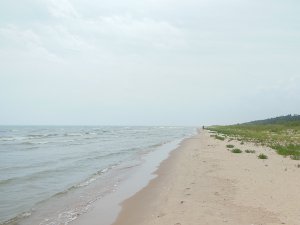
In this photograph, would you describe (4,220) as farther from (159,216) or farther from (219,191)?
(219,191)

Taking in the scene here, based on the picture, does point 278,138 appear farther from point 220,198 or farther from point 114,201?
point 114,201

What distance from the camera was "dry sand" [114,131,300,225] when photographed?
9.28 meters

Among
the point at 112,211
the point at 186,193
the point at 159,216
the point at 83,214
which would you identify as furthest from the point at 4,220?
the point at 186,193

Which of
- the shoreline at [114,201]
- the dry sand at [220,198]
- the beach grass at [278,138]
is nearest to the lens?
the dry sand at [220,198]

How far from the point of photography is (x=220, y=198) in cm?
1155

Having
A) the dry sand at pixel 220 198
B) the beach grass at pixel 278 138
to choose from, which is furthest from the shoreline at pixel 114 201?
the beach grass at pixel 278 138

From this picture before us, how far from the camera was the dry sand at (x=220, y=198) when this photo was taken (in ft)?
30.5

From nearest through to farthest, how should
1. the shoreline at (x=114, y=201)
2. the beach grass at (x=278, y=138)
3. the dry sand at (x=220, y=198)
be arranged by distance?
1. the dry sand at (x=220, y=198)
2. the shoreline at (x=114, y=201)
3. the beach grass at (x=278, y=138)

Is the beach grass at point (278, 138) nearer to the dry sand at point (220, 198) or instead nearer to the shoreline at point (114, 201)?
the dry sand at point (220, 198)

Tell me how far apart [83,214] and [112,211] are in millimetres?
924

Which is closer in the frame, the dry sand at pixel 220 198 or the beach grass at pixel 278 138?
the dry sand at pixel 220 198

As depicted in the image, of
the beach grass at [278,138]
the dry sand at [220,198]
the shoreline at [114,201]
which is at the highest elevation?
the beach grass at [278,138]

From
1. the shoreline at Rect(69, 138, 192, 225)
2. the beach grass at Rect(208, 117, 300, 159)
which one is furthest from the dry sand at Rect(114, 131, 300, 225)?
the beach grass at Rect(208, 117, 300, 159)

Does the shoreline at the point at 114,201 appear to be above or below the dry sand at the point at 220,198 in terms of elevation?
below
